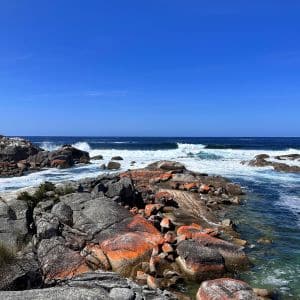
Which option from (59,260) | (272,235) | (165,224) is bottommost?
(272,235)

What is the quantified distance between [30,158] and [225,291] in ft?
139

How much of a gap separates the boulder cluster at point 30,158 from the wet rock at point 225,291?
1253 inches

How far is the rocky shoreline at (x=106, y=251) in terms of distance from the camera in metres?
8.83

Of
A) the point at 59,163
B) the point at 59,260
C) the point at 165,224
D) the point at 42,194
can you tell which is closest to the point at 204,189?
the point at 165,224

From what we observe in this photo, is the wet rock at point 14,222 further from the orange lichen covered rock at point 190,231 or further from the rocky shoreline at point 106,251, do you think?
the orange lichen covered rock at point 190,231

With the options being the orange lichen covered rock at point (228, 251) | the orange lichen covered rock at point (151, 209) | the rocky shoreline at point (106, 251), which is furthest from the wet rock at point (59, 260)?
the orange lichen covered rock at point (151, 209)

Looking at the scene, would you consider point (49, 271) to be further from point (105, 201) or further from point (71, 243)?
point (105, 201)

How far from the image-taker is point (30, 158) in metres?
49.1

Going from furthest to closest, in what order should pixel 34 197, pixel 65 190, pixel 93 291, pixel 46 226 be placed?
pixel 65 190, pixel 34 197, pixel 46 226, pixel 93 291

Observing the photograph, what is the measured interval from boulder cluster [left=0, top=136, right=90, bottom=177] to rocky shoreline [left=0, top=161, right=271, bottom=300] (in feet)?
80.1

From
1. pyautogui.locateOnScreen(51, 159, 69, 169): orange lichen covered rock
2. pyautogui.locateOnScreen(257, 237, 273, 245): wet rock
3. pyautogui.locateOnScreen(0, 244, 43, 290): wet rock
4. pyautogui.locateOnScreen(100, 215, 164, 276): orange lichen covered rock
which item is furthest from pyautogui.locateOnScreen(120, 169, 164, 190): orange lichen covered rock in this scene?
pyautogui.locateOnScreen(0, 244, 43, 290): wet rock

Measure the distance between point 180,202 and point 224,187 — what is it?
21.9 feet

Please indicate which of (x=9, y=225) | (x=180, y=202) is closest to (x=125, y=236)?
(x=9, y=225)

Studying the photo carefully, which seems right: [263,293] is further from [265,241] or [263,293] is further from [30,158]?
[30,158]
